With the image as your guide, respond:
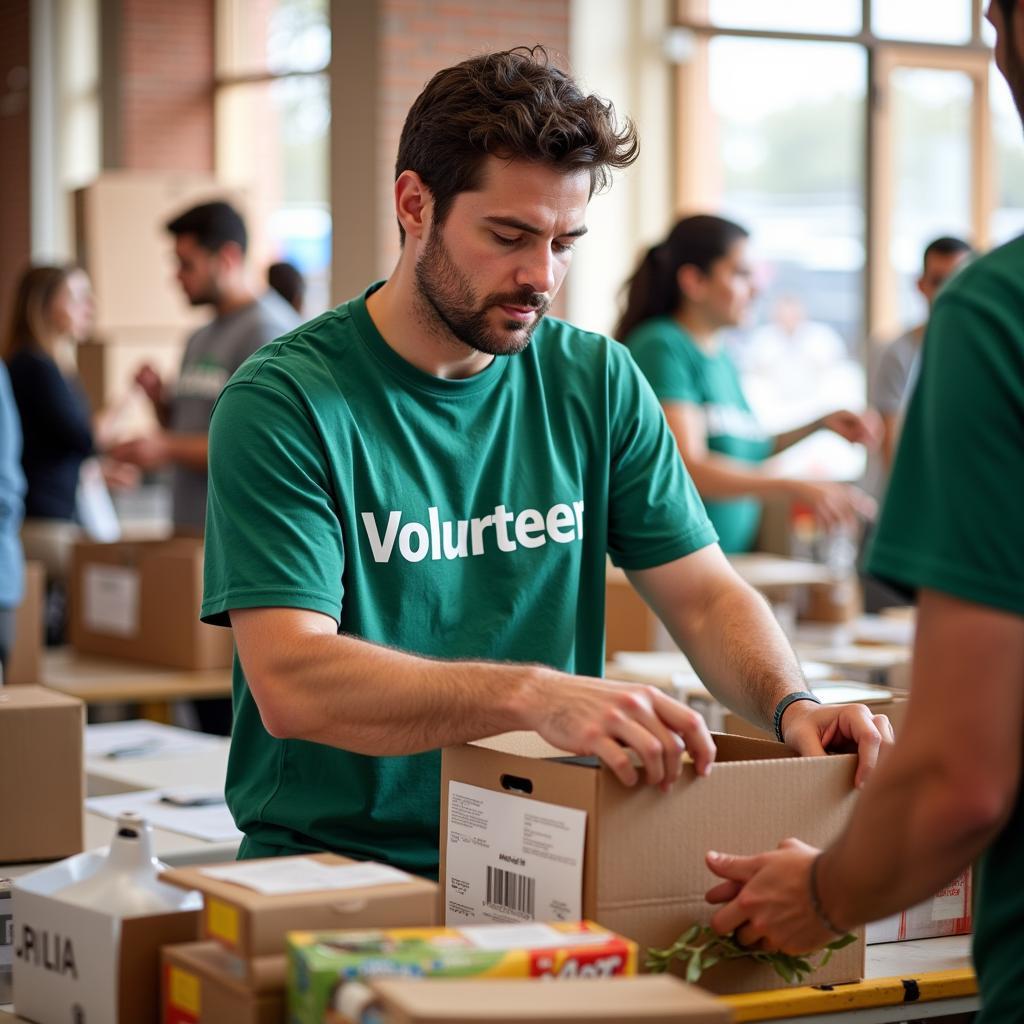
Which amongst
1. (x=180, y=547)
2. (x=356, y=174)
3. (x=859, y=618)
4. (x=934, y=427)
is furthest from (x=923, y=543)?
(x=356, y=174)

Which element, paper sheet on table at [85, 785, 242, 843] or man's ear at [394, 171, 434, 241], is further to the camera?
paper sheet on table at [85, 785, 242, 843]

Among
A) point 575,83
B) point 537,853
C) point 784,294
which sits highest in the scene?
point 784,294

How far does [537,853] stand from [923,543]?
0.48 m

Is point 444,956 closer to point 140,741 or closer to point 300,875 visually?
point 300,875

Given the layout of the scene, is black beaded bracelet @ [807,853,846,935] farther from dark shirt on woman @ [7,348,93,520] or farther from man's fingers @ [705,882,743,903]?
dark shirt on woman @ [7,348,93,520]

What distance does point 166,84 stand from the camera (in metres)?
8.80

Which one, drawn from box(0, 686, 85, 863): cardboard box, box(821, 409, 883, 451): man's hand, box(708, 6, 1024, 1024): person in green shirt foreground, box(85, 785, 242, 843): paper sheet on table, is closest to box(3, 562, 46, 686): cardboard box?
box(85, 785, 242, 843): paper sheet on table

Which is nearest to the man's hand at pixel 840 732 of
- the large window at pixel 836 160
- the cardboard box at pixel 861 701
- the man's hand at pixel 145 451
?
the cardboard box at pixel 861 701

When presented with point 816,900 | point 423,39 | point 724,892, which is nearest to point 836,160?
point 423,39

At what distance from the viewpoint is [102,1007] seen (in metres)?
1.25

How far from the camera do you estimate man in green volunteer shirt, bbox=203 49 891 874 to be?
1562mm

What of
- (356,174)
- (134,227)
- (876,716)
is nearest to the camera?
(876,716)

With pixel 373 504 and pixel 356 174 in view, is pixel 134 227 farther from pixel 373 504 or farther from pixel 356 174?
pixel 373 504

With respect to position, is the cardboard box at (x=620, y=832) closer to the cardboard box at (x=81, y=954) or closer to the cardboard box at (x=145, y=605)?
the cardboard box at (x=81, y=954)
